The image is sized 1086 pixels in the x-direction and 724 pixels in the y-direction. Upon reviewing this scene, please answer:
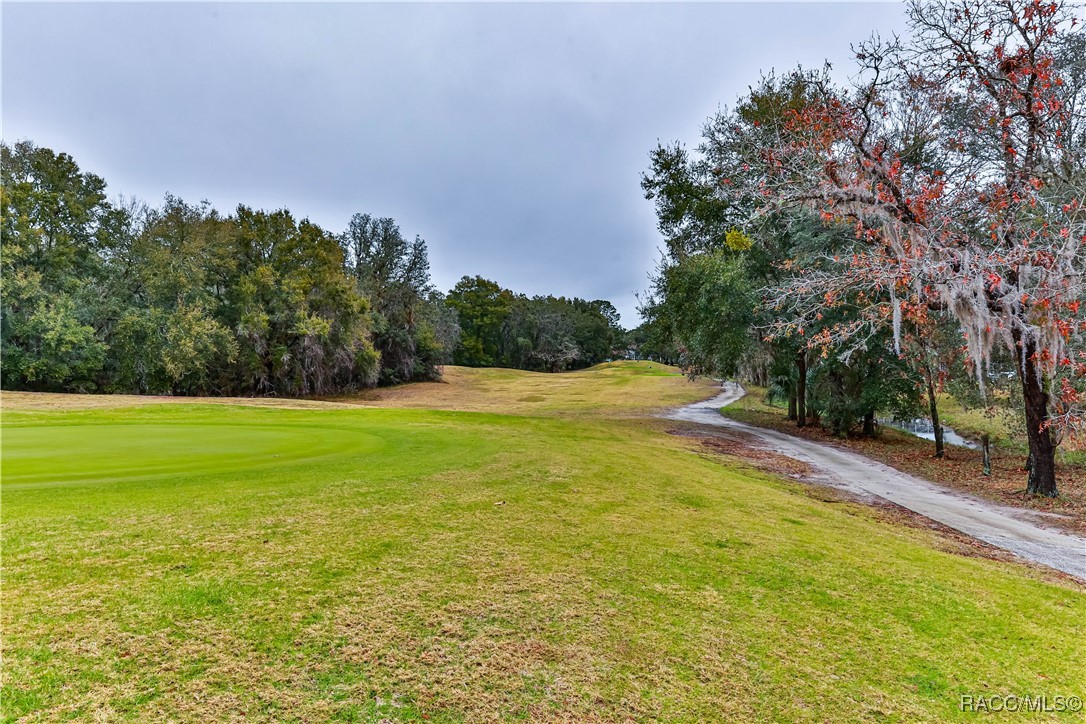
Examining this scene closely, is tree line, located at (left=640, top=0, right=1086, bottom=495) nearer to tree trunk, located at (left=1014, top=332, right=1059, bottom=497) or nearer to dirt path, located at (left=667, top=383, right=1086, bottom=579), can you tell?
tree trunk, located at (left=1014, top=332, right=1059, bottom=497)

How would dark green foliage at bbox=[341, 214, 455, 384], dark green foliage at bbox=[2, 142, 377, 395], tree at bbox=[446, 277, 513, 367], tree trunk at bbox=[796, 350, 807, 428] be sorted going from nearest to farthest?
1. tree trunk at bbox=[796, 350, 807, 428]
2. dark green foliage at bbox=[2, 142, 377, 395]
3. dark green foliage at bbox=[341, 214, 455, 384]
4. tree at bbox=[446, 277, 513, 367]

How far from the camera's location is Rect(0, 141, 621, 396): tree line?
21.1 meters

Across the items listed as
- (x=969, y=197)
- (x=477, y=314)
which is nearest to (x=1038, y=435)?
(x=969, y=197)

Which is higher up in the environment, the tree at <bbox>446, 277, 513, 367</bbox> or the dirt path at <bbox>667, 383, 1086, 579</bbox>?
the tree at <bbox>446, 277, 513, 367</bbox>

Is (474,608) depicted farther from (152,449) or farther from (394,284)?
(394,284)

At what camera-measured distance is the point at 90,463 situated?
574 centimetres

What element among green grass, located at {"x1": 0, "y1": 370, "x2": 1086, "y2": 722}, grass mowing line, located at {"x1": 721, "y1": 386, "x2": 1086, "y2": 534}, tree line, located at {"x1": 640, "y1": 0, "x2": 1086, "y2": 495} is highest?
tree line, located at {"x1": 640, "y1": 0, "x2": 1086, "y2": 495}

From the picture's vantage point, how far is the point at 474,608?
280 cm

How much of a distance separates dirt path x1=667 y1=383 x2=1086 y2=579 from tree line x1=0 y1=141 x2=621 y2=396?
87.2 ft

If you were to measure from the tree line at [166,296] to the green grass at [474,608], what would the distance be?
22.6 meters

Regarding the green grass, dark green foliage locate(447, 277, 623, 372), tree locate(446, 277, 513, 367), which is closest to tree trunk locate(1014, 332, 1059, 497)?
the green grass

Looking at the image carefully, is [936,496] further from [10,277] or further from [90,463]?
[10,277]

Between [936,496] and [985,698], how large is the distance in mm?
8808

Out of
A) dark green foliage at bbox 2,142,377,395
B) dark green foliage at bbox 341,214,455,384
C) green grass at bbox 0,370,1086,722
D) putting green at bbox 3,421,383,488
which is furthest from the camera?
dark green foliage at bbox 341,214,455,384
